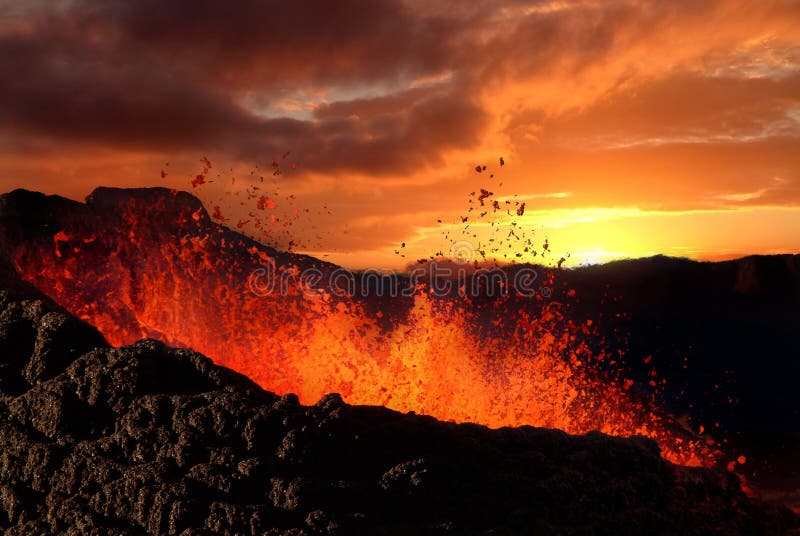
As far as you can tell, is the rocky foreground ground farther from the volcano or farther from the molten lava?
the molten lava

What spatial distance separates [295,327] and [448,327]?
410 centimetres

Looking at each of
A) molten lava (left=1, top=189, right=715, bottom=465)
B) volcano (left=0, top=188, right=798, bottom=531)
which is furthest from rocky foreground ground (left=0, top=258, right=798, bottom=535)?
molten lava (left=1, top=189, right=715, bottom=465)

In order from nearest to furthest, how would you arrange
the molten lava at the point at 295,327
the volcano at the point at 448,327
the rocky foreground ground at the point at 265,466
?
the rocky foreground ground at the point at 265,466 → the molten lava at the point at 295,327 → the volcano at the point at 448,327

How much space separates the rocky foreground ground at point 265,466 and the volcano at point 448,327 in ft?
19.5

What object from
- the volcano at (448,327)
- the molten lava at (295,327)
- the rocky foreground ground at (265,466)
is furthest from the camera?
the volcano at (448,327)

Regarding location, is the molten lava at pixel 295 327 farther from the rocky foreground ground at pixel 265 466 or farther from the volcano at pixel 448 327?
the rocky foreground ground at pixel 265 466

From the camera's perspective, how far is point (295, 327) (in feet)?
63.4

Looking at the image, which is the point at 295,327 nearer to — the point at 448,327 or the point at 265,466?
the point at 448,327

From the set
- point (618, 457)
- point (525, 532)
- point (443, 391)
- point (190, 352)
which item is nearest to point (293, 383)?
point (443, 391)

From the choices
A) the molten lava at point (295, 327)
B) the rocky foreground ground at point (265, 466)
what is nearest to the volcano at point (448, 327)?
the molten lava at point (295, 327)

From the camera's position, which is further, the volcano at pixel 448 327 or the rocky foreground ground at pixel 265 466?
the volcano at pixel 448 327

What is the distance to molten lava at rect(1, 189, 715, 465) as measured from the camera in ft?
50.5

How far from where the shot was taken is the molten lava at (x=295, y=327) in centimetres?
1541

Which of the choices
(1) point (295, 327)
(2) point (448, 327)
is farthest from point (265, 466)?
(2) point (448, 327)
